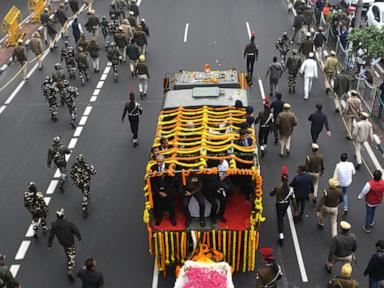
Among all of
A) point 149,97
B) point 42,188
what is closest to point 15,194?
point 42,188

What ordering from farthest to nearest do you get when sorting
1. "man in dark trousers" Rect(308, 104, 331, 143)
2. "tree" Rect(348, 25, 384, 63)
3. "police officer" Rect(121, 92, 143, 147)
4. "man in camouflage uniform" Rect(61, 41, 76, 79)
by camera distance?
"man in camouflage uniform" Rect(61, 41, 76, 79), "tree" Rect(348, 25, 384, 63), "police officer" Rect(121, 92, 143, 147), "man in dark trousers" Rect(308, 104, 331, 143)

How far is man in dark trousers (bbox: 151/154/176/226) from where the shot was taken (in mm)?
10469

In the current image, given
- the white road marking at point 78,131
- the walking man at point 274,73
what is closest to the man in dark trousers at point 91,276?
the white road marking at point 78,131

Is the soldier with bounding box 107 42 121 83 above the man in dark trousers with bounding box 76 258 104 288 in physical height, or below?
above

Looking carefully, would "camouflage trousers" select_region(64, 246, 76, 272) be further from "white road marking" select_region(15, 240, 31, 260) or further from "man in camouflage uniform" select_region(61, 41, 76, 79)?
"man in camouflage uniform" select_region(61, 41, 76, 79)

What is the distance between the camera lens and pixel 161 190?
10.5 metres

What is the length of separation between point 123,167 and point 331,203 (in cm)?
648

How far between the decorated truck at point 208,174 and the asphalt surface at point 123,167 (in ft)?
2.74

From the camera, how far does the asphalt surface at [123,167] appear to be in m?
11.6

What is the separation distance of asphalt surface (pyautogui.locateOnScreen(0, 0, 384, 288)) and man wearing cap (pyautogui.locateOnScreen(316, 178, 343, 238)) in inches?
23.3

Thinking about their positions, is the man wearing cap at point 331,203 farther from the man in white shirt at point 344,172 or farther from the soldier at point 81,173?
the soldier at point 81,173

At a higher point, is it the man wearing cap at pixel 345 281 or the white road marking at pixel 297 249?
the man wearing cap at pixel 345 281

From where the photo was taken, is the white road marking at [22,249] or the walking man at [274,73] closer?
the white road marking at [22,249]

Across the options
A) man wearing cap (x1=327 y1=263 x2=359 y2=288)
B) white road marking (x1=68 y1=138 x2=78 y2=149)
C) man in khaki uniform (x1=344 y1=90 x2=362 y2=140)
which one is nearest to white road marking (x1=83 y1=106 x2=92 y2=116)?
white road marking (x1=68 y1=138 x2=78 y2=149)
